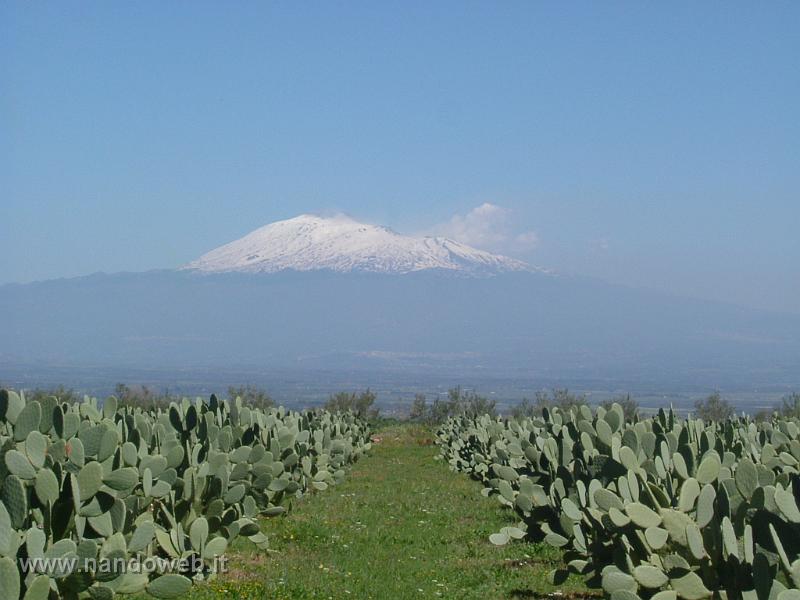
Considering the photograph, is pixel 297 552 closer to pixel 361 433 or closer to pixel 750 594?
pixel 750 594

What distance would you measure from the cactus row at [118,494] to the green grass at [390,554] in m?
0.47

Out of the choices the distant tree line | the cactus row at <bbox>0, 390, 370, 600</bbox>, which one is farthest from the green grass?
the distant tree line

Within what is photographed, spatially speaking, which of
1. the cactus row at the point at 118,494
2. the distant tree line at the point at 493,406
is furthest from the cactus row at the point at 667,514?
the distant tree line at the point at 493,406

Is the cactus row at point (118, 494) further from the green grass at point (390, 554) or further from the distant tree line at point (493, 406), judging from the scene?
the distant tree line at point (493, 406)

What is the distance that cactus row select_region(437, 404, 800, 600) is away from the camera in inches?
268

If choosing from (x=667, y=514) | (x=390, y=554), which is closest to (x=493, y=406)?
(x=390, y=554)

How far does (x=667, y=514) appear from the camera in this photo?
24.4 ft

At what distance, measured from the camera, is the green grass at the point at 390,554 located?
32.8 feet

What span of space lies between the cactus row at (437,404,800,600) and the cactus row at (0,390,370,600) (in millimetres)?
2945

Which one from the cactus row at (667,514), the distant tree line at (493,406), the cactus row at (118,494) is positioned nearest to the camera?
the cactus row at (667,514)

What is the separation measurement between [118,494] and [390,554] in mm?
4340

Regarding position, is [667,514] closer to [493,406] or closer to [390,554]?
[390,554]

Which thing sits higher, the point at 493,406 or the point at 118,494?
the point at 118,494

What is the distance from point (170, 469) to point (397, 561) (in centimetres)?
282
